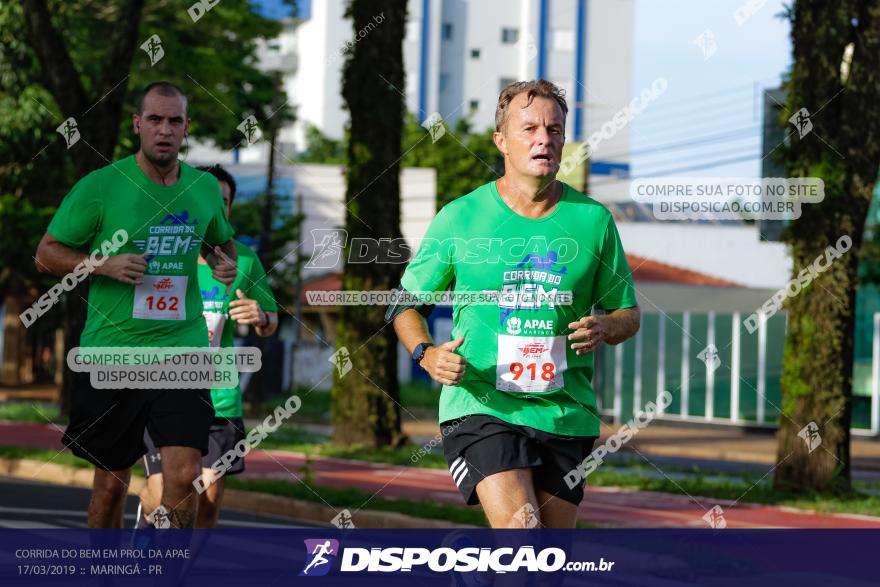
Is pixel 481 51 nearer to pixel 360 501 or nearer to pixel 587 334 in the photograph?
pixel 360 501

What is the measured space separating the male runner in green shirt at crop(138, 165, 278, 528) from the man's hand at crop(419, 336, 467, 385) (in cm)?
260

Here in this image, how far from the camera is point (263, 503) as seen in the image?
1294 centimetres

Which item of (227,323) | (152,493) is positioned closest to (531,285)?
(152,493)

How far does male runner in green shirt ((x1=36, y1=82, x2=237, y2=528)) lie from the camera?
6.41 m

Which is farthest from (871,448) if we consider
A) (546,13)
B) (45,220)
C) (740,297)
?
(546,13)

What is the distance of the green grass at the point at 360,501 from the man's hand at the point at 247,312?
3373 millimetres

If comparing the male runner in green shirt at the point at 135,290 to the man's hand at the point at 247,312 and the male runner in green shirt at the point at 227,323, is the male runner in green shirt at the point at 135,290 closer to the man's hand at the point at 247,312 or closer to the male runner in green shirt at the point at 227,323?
the male runner in green shirt at the point at 227,323

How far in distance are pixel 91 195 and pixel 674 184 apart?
804cm

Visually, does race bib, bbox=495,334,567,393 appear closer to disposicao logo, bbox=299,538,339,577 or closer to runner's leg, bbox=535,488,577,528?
runner's leg, bbox=535,488,577,528

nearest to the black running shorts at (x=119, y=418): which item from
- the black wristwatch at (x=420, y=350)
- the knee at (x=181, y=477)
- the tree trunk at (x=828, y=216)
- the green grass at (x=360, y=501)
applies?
the knee at (x=181, y=477)

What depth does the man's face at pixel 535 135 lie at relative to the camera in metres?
5.15

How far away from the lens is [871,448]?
89.0 ft

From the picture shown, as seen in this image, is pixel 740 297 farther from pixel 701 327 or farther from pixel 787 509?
pixel 787 509

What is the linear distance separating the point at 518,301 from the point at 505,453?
0.54m
